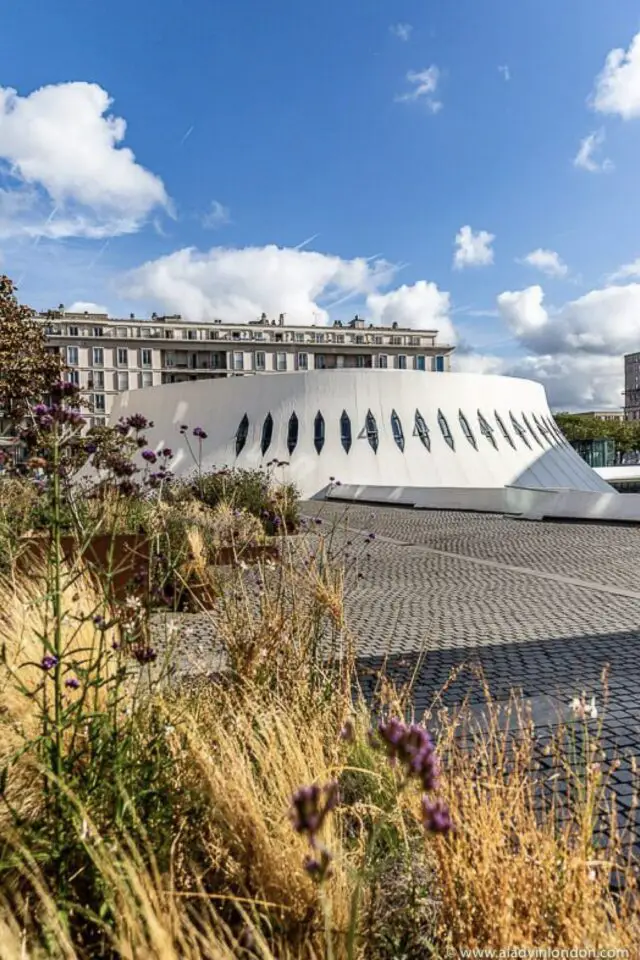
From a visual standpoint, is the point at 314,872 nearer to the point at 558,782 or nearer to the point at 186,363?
the point at 558,782

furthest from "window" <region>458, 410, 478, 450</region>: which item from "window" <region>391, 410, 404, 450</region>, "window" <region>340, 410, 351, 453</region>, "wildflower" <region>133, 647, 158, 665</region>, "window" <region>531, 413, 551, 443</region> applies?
"wildflower" <region>133, 647, 158, 665</region>

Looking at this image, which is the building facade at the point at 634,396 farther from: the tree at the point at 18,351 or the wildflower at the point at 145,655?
the wildflower at the point at 145,655

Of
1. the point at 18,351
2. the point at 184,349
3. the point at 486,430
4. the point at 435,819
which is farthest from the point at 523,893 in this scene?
the point at 184,349

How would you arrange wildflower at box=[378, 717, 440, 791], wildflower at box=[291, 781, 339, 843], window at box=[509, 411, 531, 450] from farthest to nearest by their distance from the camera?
1. window at box=[509, 411, 531, 450]
2. wildflower at box=[378, 717, 440, 791]
3. wildflower at box=[291, 781, 339, 843]

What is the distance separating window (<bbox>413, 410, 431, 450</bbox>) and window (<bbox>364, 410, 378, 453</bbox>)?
2.07 metres

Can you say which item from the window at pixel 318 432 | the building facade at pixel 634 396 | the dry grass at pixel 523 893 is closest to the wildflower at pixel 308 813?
the dry grass at pixel 523 893

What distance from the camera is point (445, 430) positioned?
3638 centimetres

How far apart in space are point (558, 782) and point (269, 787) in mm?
1481

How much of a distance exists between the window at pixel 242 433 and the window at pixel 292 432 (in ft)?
7.97

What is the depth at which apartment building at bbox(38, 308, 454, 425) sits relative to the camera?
93188 mm

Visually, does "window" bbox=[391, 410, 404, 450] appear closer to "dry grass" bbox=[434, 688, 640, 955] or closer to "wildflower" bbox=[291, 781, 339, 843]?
"dry grass" bbox=[434, 688, 640, 955]

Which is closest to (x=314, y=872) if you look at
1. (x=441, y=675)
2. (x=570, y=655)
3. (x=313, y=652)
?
(x=313, y=652)

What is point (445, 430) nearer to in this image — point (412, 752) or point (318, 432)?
point (318, 432)

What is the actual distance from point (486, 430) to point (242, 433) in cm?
1316
